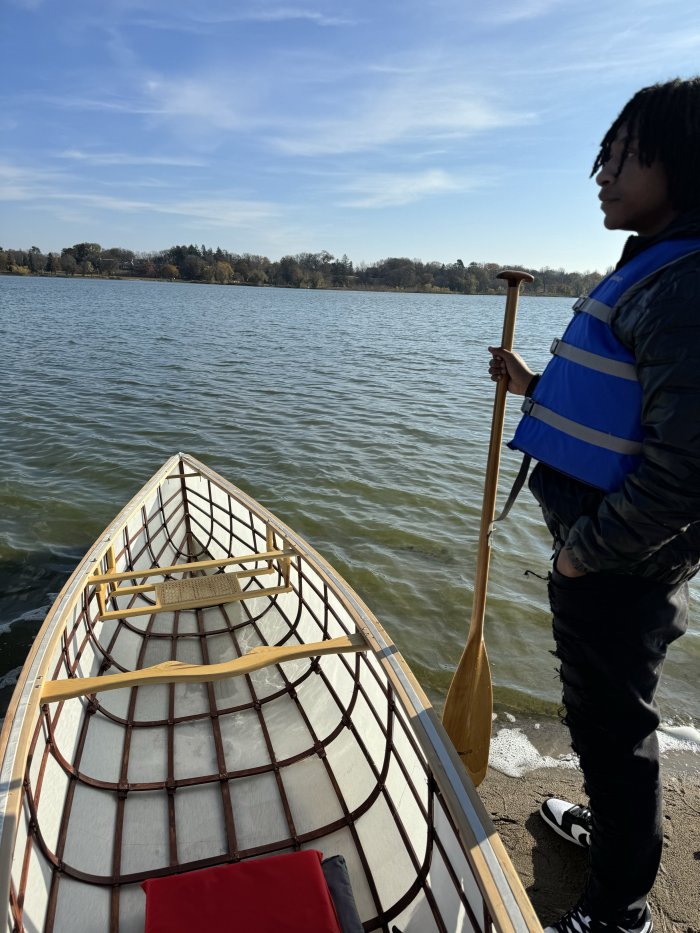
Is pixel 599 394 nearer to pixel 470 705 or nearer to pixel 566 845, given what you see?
pixel 470 705

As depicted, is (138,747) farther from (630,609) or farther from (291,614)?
(630,609)

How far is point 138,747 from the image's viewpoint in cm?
320

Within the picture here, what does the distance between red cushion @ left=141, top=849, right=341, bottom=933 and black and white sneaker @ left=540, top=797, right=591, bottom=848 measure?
137 centimetres

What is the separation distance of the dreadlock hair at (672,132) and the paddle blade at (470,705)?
2056 mm

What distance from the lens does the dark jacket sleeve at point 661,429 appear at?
4.35 ft

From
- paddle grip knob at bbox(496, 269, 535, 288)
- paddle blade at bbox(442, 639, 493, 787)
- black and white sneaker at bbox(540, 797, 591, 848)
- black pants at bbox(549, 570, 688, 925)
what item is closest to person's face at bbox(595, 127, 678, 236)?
paddle grip knob at bbox(496, 269, 535, 288)

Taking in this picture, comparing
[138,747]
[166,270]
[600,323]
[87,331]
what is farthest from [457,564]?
[166,270]

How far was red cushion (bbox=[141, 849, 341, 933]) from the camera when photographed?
2059 mm

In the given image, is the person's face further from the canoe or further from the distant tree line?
the distant tree line

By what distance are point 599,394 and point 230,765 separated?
8.75 feet

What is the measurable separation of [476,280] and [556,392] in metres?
107

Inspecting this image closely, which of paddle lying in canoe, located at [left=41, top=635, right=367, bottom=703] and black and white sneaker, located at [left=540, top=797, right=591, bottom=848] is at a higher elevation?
paddle lying in canoe, located at [left=41, top=635, right=367, bottom=703]

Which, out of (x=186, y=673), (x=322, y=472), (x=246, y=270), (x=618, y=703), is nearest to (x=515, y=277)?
(x=618, y=703)

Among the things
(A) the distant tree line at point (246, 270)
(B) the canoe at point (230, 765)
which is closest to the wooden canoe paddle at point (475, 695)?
(B) the canoe at point (230, 765)
